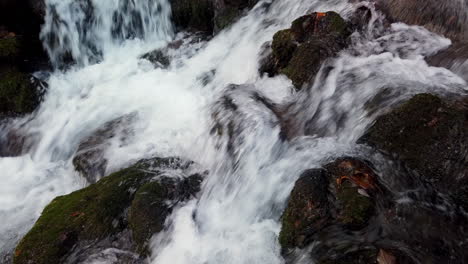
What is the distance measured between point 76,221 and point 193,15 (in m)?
5.84

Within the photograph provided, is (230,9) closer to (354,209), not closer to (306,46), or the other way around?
(306,46)

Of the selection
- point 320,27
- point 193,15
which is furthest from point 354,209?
point 193,15

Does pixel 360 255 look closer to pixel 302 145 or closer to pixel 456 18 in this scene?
pixel 302 145

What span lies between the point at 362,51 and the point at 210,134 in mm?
2532

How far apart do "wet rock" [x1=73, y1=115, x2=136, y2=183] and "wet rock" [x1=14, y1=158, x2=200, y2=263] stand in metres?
0.83

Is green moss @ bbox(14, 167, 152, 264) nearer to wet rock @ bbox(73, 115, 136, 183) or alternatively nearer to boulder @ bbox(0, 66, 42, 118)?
wet rock @ bbox(73, 115, 136, 183)

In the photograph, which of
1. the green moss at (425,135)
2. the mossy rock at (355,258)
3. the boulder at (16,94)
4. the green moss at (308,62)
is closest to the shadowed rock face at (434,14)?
the green moss at (308,62)

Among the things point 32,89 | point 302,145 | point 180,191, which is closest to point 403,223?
point 302,145

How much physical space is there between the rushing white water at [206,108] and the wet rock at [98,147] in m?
0.14

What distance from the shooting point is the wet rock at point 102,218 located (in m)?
4.63

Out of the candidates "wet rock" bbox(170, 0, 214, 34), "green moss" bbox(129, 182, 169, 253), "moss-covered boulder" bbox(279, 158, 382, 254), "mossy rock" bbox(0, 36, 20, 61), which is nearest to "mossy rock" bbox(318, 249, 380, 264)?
"moss-covered boulder" bbox(279, 158, 382, 254)

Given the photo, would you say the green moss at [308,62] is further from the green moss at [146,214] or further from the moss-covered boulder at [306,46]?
the green moss at [146,214]

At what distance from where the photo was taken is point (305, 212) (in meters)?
3.95

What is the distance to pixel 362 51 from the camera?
20.1ft
